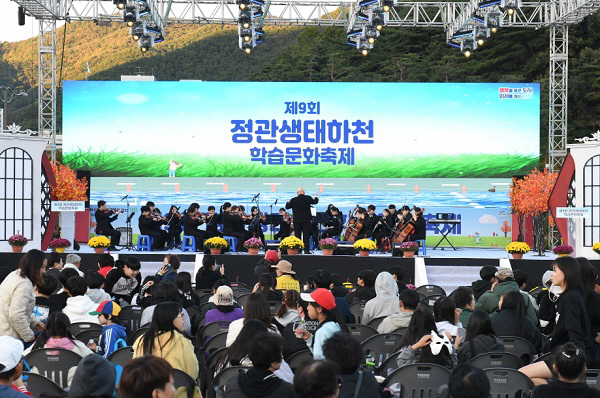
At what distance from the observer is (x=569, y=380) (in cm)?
414

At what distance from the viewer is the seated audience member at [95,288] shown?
7.70 metres

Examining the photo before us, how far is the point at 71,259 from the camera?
1020 centimetres

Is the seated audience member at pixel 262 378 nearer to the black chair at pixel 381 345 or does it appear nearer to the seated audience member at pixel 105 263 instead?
the black chair at pixel 381 345

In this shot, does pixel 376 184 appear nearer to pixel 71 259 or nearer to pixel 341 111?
pixel 341 111

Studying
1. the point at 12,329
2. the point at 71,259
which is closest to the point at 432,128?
the point at 71,259

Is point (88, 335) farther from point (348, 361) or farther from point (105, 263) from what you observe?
point (105, 263)

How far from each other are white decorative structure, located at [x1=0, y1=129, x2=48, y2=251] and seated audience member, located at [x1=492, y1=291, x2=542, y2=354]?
36.5 feet

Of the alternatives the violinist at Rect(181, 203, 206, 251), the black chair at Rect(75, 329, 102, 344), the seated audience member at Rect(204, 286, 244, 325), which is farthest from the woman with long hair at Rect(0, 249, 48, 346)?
the violinist at Rect(181, 203, 206, 251)

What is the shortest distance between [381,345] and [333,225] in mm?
12470

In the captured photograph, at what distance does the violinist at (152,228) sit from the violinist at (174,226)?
13.7 inches

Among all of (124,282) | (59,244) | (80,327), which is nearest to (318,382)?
(80,327)

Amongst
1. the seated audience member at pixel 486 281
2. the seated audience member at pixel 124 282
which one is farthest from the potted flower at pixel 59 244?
the seated audience member at pixel 486 281

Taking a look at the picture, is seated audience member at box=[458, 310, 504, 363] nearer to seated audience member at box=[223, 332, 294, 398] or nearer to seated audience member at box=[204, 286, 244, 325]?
seated audience member at box=[223, 332, 294, 398]

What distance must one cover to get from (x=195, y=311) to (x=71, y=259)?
2.67 m
